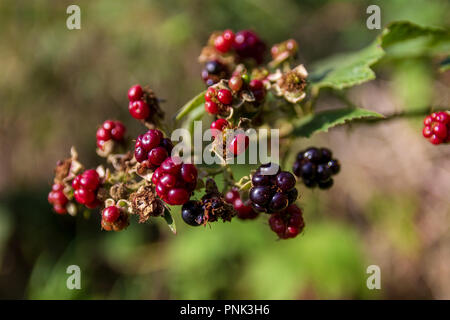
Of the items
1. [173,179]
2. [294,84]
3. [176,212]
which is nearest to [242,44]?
[294,84]

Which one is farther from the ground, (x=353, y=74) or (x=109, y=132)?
(x=353, y=74)

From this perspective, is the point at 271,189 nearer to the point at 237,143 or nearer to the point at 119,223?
the point at 237,143

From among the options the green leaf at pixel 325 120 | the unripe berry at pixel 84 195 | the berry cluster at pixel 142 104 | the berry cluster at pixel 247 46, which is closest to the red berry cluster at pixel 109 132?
the berry cluster at pixel 142 104

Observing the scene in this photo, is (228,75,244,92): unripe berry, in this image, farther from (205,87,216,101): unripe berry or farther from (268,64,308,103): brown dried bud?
(268,64,308,103): brown dried bud

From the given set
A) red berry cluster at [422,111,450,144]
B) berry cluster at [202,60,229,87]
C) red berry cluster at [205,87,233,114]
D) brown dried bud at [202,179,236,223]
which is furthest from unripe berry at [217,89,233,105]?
red berry cluster at [422,111,450,144]
